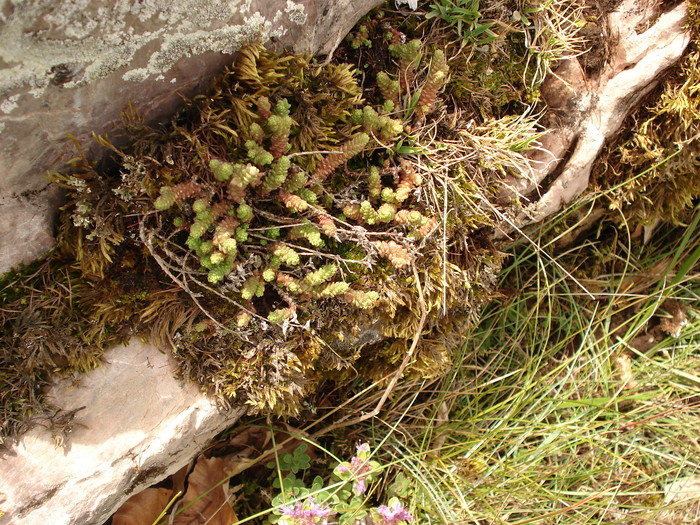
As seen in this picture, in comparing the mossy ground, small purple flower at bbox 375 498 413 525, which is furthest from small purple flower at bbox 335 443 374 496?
the mossy ground

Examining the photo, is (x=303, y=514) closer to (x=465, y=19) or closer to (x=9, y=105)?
(x=9, y=105)

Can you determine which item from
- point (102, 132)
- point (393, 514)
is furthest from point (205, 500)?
point (102, 132)

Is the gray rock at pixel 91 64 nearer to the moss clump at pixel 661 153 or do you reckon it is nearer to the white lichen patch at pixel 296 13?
the white lichen patch at pixel 296 13

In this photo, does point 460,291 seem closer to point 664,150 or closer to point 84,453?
point 664,150

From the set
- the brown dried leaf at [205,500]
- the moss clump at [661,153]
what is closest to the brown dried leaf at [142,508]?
the brown dried leaf at [205,500]

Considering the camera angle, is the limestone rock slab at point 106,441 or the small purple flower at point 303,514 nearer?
the limestone rock slab at point 106,441

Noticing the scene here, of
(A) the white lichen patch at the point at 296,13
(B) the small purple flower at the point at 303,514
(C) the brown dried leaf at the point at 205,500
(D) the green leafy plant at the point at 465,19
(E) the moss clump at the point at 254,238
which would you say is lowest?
(C) the brown dried leaf at the point at 205,500
